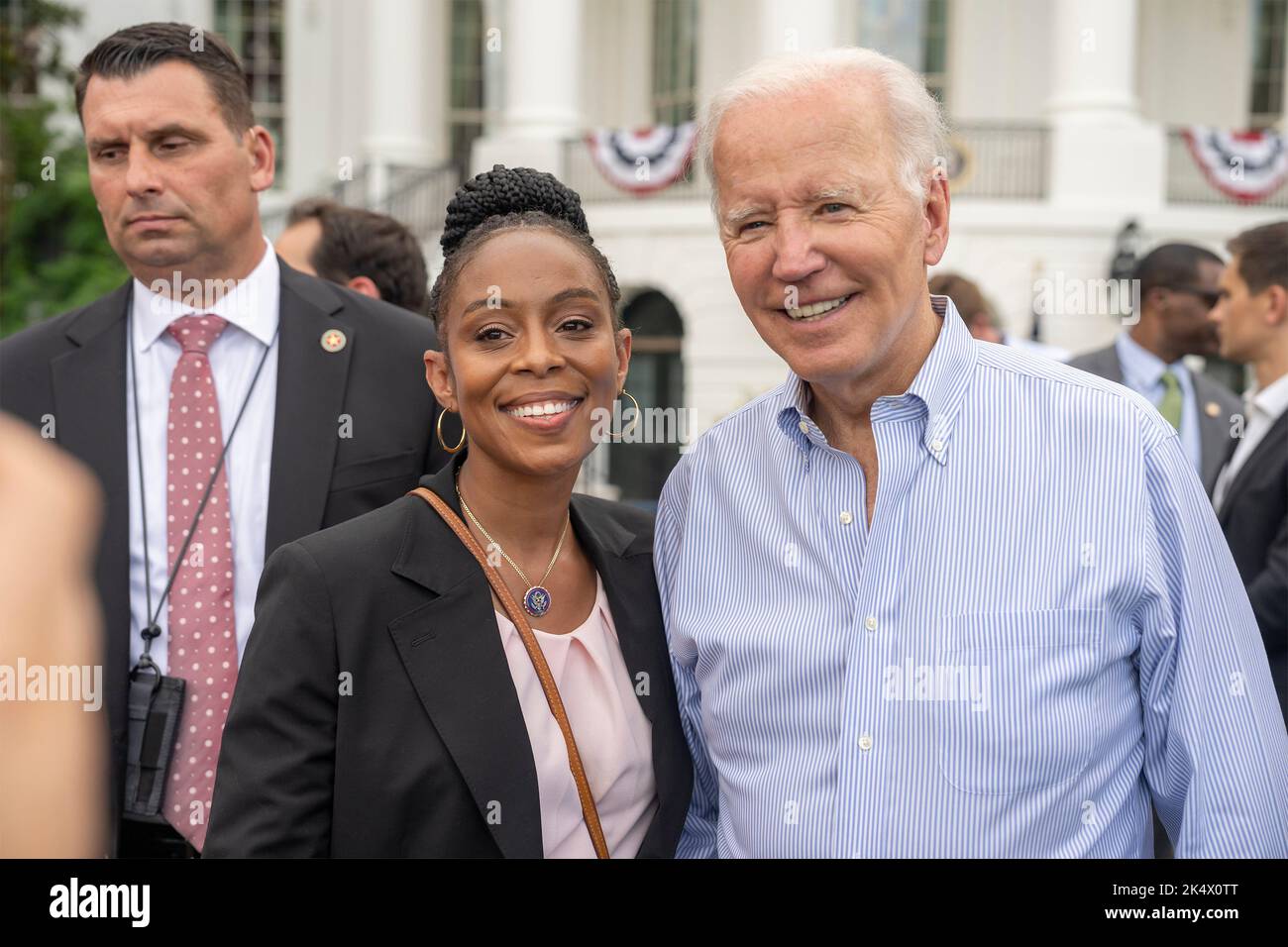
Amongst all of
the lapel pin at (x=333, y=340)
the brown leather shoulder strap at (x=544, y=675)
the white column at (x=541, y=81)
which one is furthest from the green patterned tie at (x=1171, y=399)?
the white column at (x=541, y=81)

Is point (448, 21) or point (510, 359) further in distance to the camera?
point (448, 21)

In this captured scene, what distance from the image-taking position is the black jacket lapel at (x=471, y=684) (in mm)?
2330

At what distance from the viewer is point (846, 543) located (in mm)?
2506

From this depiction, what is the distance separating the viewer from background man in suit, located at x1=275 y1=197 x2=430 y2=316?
508 cm

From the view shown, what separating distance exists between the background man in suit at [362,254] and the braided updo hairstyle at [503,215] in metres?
2.42

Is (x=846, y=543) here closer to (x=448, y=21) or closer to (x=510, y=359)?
(x=510, y=359)

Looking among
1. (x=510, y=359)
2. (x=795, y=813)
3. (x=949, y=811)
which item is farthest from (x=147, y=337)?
(x=949, y=811)

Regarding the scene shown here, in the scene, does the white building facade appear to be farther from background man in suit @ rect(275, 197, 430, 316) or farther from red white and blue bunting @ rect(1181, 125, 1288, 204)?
background man in suit @ rect(275, 197, 430, 316)

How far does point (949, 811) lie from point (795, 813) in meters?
0.27

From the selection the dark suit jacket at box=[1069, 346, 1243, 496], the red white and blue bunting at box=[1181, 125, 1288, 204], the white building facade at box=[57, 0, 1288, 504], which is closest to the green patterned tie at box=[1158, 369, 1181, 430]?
the dark suit jacket at box=[1069, 346, 1243, 496]

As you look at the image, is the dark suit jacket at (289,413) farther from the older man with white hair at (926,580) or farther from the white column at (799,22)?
the white column at (799,22)

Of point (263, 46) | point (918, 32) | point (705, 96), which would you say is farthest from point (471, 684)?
point (263, 46)

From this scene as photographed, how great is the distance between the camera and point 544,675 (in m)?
2.45

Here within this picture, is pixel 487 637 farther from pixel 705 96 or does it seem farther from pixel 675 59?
pixel 675 59
